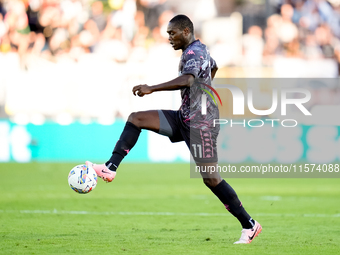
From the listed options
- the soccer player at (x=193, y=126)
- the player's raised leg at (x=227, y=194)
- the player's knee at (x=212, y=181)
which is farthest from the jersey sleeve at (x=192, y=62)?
the player's knee at (x=212, y=181)

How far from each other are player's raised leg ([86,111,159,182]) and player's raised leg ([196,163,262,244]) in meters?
0.66

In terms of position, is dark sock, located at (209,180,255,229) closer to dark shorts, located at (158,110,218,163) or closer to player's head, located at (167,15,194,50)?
dark shorts, located at (158,110,218,163)

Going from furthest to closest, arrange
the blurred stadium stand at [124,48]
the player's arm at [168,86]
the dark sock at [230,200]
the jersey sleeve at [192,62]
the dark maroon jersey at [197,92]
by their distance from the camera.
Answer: the blurred stadium stand at [124,48] < the dark sock at [230,200] < the dark maroon jersey at [197,92] < the jersey sleeve at [192,62] < the player's arm at [168,86]

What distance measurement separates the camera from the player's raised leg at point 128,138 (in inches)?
209

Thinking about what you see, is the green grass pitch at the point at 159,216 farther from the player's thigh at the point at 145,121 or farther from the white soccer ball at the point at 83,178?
the player's thigh at the point at 145,121

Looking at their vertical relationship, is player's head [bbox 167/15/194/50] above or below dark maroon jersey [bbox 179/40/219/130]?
above

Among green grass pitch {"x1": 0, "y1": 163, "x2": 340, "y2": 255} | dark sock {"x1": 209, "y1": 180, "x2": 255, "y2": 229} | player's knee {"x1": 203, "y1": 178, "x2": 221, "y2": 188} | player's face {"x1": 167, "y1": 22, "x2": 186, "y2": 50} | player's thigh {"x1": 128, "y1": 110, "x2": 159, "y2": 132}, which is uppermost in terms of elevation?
player's face {"x1": 167, "y1": 22, "x2": 186, "y2": 50}

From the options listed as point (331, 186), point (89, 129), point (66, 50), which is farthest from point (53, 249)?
point (66, 50)

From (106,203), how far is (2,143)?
748 centimetres

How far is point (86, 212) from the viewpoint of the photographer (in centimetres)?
793

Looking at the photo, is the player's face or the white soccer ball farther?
the player's face

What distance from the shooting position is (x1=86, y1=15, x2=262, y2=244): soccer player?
5.36 meters

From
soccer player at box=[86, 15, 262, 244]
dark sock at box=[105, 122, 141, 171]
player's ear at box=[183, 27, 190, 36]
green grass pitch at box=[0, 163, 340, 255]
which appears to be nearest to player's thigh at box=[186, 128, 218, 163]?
soccer player at box=[86, 15, 262, 244]

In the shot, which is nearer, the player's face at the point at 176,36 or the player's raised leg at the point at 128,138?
the player's raised leg at the point at 128,138
